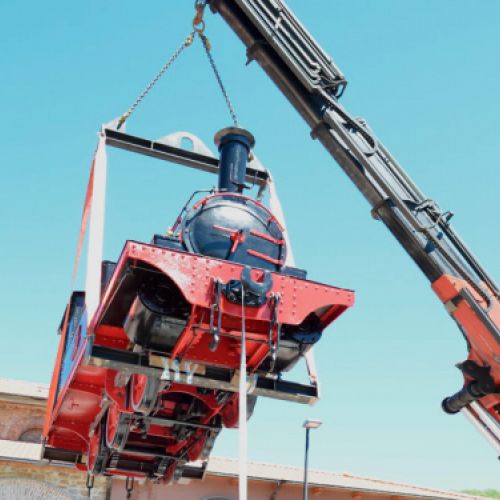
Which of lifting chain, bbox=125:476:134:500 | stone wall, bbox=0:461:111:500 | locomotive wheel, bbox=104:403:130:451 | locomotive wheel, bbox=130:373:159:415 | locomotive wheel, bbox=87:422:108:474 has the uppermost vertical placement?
stone wall, bbox=0:461:111:500

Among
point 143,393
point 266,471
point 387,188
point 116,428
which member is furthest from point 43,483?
point 387,188

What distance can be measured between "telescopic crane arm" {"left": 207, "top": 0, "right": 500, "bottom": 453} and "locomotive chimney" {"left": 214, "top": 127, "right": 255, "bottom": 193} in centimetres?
78

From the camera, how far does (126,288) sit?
256 inches

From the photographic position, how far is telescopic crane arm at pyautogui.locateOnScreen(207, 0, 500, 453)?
6543 mm

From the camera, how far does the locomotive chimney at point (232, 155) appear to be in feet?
25.7

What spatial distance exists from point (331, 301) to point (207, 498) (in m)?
10.2

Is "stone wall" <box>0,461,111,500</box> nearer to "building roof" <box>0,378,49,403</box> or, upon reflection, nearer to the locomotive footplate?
"building roof" <box>0,378,49,403</box>

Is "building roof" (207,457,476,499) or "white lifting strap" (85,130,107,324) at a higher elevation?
"building roof" (207,457,476,499)

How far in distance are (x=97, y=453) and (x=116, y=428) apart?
1262 millimetres

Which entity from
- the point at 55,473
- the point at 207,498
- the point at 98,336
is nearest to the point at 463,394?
the point at 98,336

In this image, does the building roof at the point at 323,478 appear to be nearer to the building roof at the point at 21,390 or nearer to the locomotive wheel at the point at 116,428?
the building roof at the point at 21,390

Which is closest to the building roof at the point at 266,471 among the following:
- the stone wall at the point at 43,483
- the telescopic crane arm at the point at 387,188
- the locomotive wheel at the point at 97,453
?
the stone wall at the point at 43,483

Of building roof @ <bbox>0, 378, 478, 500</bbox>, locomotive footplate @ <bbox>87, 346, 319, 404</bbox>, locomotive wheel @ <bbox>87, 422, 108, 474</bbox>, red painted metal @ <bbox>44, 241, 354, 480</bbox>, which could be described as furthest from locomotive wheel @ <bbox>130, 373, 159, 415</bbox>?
building roof @ <bbox>0, 378, 478, 500</bbox>

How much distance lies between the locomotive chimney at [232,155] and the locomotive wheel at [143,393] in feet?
7.48
